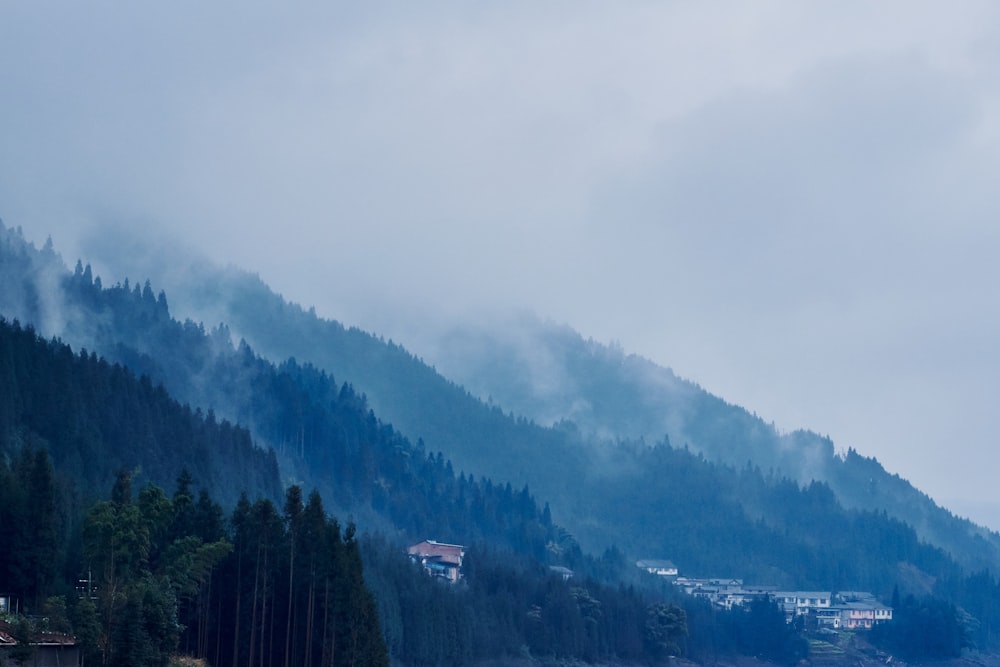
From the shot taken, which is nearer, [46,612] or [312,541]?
[46,612]

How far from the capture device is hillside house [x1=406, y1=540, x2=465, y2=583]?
6639 inches

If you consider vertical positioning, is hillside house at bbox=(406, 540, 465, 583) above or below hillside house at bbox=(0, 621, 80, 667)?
above

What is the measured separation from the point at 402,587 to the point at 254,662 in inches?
1958

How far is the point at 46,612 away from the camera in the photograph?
6253 cm

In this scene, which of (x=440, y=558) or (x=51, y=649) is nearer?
(x=51, y=649)

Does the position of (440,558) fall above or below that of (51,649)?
above

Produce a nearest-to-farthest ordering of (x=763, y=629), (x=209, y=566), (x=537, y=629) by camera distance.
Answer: (x=209, y=566)
(x=537, y=629)
(x=763, y=629)

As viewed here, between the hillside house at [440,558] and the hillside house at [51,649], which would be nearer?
the hillside house at [51,649]

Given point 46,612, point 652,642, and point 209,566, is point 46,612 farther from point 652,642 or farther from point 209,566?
point 652,642

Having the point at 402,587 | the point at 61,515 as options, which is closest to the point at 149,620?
the point at 61,515

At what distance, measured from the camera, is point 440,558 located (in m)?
173

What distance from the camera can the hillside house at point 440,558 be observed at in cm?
16862

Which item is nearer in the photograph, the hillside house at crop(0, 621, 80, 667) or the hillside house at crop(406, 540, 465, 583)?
the hillside house at crop(0, 621, 80, 667)

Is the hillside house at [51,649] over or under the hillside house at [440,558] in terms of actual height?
under
